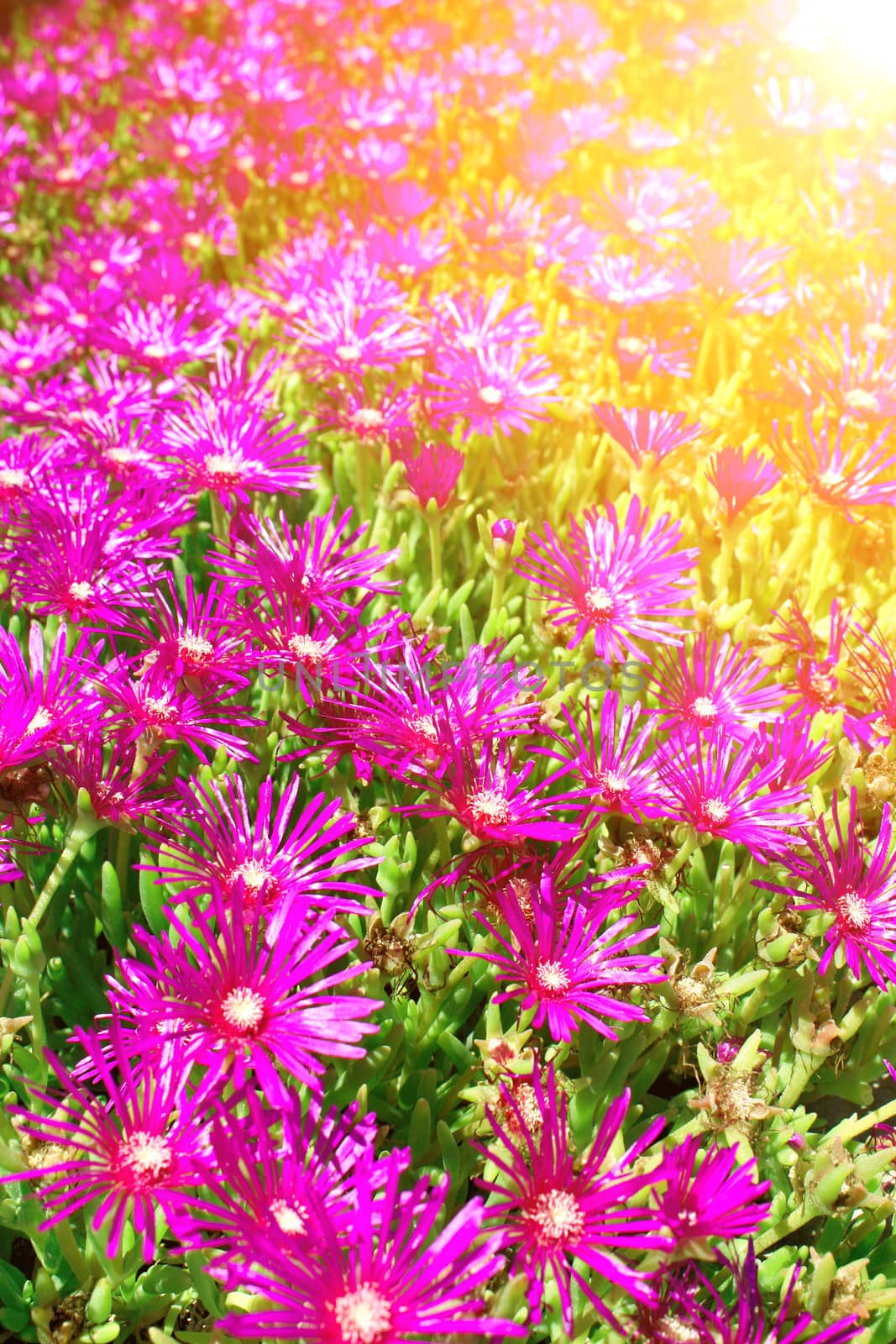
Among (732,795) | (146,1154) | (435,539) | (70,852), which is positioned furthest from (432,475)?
(146,1154)

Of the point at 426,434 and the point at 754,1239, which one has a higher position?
the point at 426,434

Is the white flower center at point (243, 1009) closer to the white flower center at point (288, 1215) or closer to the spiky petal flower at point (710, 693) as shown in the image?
the white flower center at point (288, 1215)

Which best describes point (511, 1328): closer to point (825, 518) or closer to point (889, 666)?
point (889, 666)

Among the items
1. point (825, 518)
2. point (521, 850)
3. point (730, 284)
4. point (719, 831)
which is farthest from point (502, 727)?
point (730, 284)

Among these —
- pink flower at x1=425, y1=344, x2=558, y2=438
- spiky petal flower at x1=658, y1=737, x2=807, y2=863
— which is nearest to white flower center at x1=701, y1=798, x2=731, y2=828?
spiky petal flower at x1=658, y1=737, x2=807, y2=863

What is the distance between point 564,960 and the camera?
1.10 meters

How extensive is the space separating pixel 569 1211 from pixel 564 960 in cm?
24

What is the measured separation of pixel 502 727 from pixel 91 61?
415 cm

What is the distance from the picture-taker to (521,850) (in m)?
1.19

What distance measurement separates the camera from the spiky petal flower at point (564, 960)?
1033 mm

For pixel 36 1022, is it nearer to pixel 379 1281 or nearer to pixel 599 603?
pixel 379 1281

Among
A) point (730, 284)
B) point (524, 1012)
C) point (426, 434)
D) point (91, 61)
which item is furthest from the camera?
point (91, 61)

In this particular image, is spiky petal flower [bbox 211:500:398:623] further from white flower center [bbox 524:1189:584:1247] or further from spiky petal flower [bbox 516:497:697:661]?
white flower center [bbox 524:1189:584:1247]

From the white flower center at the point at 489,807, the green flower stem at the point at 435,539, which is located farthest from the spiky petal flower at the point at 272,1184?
the green flower stem at the point at 435,539
